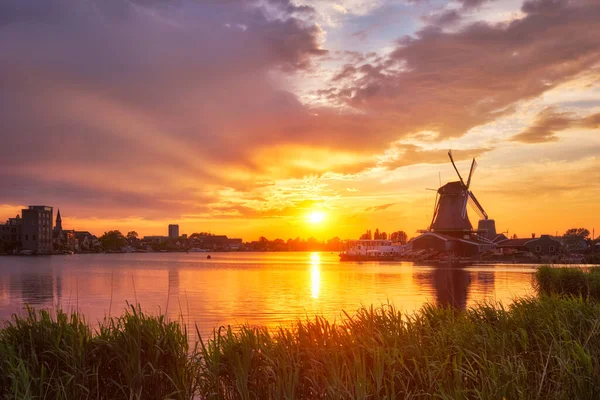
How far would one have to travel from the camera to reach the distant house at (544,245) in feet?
444

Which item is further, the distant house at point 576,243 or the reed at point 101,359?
the distant house at point 576,243

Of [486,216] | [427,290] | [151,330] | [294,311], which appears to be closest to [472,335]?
[151,330]

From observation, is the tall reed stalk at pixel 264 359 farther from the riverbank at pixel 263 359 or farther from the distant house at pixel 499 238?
the distant house at pixel 499 238

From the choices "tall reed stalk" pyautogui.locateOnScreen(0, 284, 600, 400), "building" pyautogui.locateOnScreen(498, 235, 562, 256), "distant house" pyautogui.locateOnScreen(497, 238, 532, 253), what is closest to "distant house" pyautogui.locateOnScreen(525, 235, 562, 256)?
"building" pyautogui.locateOnScreen(498, 235, 562, 256)

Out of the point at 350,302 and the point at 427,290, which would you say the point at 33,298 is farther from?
the point at 427,290

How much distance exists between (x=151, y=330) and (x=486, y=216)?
139759 millimetres

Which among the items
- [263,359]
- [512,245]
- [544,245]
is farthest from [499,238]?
[263,359]

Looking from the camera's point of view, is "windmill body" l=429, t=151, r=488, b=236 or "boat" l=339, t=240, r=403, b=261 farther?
"boat" l=339, t=240, r=403, b=261

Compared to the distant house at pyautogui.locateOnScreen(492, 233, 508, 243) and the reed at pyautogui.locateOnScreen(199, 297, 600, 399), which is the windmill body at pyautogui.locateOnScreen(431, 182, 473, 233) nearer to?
the distant house at pyautogui.locateOnScreen(492, 233, 508, 243)

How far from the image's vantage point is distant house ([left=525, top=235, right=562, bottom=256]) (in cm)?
13525

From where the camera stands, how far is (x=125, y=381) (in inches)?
436

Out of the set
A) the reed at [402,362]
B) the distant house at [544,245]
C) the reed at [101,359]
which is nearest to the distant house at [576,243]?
the distant house at [544,245]

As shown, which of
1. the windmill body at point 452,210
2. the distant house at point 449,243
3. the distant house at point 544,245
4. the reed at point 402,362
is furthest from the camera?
the distant house at point 544,245

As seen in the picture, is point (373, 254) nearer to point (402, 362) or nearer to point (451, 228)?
point (451, 228)
